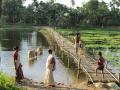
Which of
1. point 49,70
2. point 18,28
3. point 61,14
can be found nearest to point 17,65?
point 49,70

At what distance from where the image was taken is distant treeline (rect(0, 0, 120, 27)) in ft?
299

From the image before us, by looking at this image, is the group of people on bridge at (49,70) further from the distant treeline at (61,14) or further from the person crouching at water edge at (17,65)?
the distant treeline at (61,14)

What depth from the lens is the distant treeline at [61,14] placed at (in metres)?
91.1

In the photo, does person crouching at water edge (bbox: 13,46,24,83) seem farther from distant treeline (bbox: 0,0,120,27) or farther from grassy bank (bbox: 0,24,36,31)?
distant treeline (bbox: 0,0,120,27)

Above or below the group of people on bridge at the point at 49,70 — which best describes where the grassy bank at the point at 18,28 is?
below

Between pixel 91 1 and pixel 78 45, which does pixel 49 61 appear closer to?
pixel 78 45

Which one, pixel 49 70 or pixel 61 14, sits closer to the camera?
pixel 49 70

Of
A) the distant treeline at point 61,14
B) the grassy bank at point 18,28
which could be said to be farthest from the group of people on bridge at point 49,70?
the distant treeline at point 61,14

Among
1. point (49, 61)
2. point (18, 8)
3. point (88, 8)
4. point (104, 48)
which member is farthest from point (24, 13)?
point (49, 61)

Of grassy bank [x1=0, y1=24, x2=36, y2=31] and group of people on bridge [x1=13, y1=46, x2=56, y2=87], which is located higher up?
group of people on bridge [x1=13, y1=46, x2=56, y2=87]

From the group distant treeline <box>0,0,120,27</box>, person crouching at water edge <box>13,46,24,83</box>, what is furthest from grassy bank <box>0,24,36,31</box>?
person crouching at water edge <box>13,46,24,83</box>

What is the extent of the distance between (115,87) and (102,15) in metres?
76.1

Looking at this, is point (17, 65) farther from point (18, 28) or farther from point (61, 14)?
point (61, 14)

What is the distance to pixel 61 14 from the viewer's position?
94250 mm
